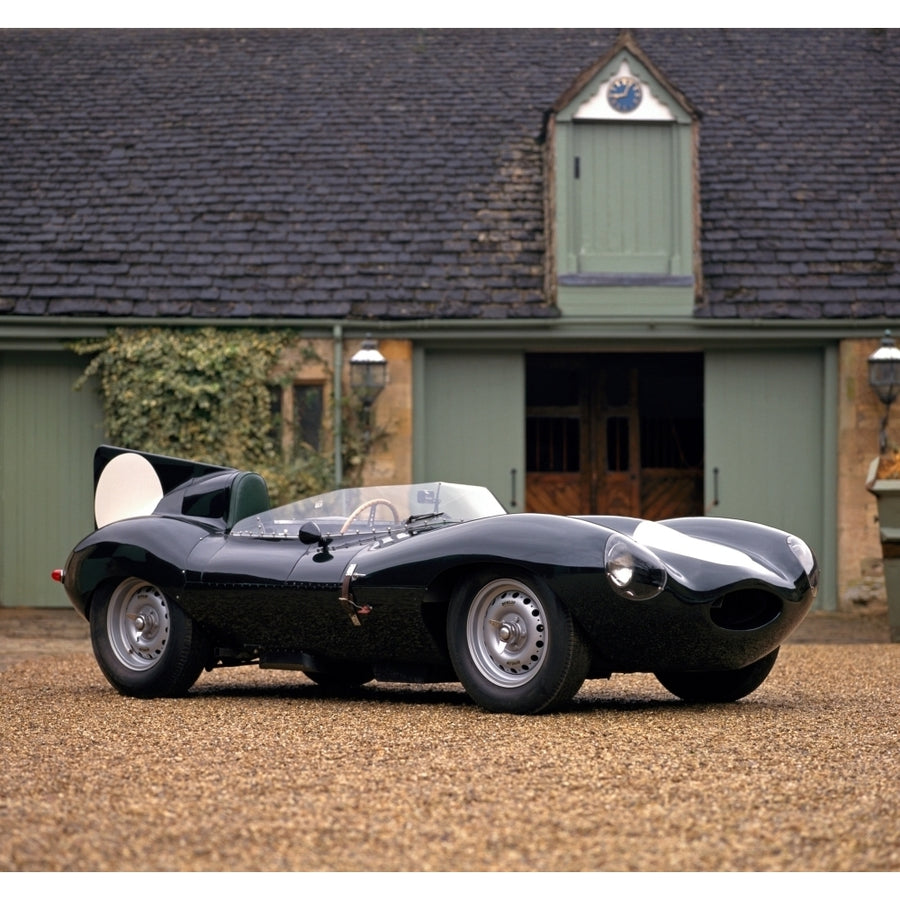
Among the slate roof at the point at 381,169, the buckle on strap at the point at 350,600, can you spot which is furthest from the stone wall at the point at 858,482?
the buckle on strap at the point at 350,600

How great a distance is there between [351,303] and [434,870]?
34.3ft

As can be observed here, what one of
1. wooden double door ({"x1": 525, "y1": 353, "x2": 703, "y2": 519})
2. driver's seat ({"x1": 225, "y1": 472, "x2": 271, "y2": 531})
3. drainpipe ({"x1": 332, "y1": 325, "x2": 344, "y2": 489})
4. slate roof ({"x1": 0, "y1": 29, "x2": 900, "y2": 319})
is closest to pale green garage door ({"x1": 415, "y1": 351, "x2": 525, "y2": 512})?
slate roof ({"x1": 0, "y1": 29, "x2": 900, "y2": 319})

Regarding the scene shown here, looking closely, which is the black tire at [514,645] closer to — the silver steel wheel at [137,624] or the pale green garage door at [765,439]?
the silver steel wheel at [137,624]

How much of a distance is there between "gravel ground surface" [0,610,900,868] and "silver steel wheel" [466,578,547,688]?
8.2 inches

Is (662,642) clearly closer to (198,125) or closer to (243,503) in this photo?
(243,503)

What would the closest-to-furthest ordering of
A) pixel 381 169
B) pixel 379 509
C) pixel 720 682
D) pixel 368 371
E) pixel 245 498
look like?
pixel 720 682, pixel 379 509, pixel 245 498, pixel 368 371, pixel 381 169

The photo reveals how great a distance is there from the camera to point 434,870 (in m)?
3.53

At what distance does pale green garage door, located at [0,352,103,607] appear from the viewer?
1404 centimetres

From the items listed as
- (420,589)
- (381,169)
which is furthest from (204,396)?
(420,589)

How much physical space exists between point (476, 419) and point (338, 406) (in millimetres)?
1242

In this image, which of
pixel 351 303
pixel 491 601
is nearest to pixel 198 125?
pixel 351 303

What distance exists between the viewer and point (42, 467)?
1407cm

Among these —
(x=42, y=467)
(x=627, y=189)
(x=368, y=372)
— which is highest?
(x=627, y=189)

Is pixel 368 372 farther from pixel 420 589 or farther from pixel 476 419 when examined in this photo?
pixel 420 589
